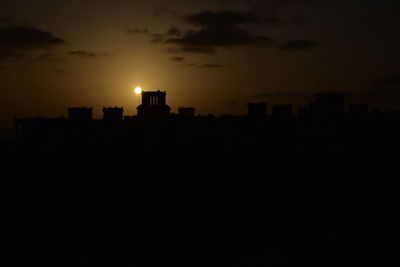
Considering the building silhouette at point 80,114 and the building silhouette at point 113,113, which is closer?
the building silhouette at point 80,114

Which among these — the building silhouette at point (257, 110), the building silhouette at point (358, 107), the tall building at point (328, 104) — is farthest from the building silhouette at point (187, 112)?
the building silhouette at point (358, 107)

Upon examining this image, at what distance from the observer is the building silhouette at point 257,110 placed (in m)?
51.7

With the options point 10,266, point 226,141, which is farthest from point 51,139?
point 10,266

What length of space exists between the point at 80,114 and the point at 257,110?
2025 centimetres

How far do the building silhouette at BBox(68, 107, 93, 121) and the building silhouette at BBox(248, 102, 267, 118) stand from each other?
18398 mm

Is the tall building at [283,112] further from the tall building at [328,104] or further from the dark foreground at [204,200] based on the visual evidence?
A: the tall building at [328,104]

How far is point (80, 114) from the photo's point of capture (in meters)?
52.5

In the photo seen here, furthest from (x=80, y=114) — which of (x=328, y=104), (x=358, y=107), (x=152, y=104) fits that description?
(x=358, y=107)

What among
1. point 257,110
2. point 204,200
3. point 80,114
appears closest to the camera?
point 204,200

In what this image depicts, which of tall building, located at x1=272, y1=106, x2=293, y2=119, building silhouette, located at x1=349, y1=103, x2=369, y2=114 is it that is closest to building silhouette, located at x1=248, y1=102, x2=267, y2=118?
tall building, located at x1=272, y1=106, x2=293, y2=119

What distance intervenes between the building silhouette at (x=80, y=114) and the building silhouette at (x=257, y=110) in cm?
1840

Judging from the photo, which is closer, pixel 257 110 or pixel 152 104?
pixel 152 104

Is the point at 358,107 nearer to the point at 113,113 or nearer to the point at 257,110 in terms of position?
the point at 257,110

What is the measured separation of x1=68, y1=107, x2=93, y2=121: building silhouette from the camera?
52281 millimetres
